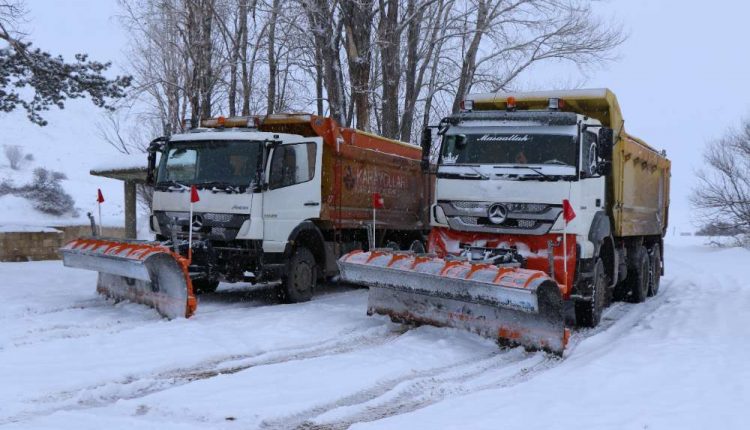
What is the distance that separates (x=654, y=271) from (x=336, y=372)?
9598 millimetres

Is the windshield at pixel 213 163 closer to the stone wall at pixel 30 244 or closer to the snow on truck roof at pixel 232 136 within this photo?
the snow on truck roof at pixel 232 136

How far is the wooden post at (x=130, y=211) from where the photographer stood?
61.0 feet

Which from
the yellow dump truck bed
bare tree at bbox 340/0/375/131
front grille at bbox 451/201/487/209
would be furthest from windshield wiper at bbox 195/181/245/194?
bare tree at bbox 340/0/375/131

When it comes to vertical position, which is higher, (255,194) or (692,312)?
(255,194)

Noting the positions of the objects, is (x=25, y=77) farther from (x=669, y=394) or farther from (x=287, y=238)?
(x=669, y=394)

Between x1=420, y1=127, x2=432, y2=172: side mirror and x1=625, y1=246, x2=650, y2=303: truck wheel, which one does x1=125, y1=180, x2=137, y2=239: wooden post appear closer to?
x1=420, y1=127, x2=432, y2=172: side mirror

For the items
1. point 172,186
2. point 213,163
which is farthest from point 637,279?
point 172,186

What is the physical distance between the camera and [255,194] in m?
10.4

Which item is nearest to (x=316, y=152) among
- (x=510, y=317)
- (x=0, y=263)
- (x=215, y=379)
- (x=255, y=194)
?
(x=255, y=194)

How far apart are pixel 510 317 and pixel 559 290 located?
0.74 m

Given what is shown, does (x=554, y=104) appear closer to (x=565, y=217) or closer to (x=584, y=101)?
(x=584, y=101)

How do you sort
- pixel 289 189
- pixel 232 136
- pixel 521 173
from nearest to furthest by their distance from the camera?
pixel 521 173 → pixel 232 136 → pixel 289 189

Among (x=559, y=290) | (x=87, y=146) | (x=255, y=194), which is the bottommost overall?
(x=559, y=290)

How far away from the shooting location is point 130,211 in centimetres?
1900
